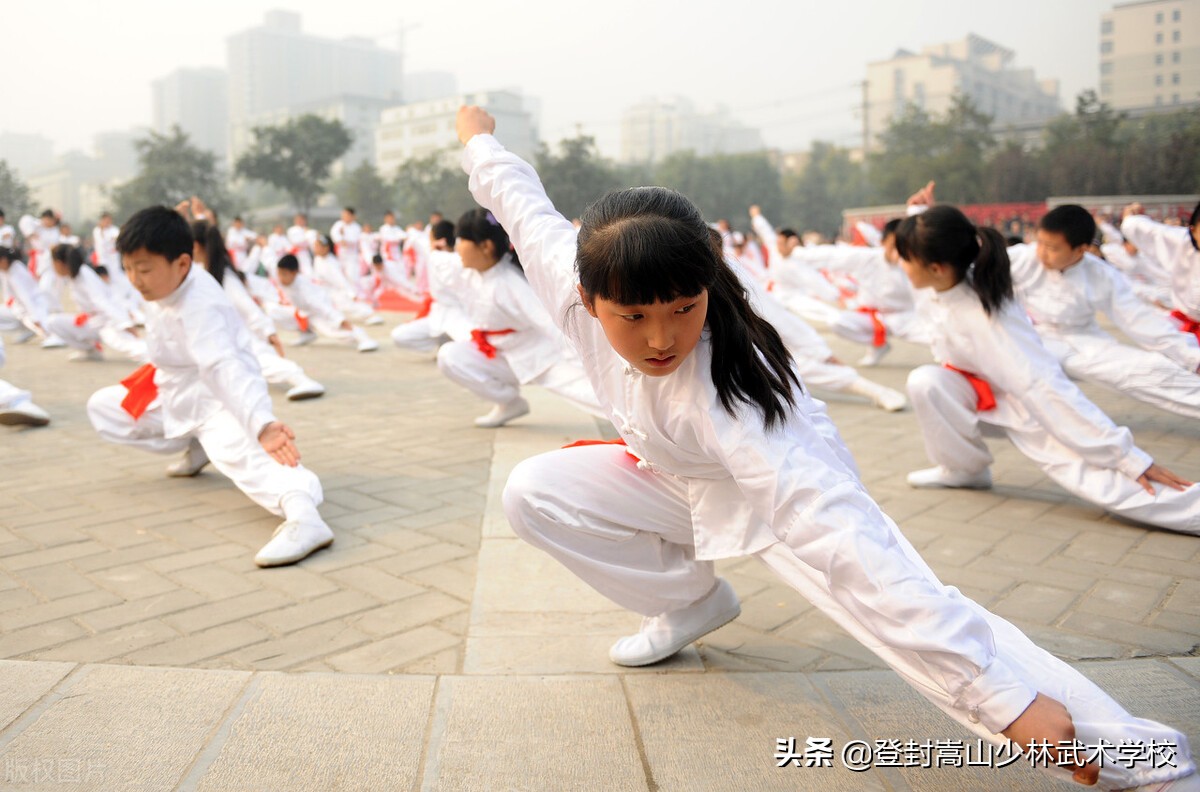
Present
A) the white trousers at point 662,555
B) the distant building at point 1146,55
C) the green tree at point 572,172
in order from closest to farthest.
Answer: the white trousers at point 662,555 → the green tree at point 572,172 → the distant building at point 1146,55

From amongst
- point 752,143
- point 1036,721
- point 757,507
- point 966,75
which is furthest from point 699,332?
point 752,143

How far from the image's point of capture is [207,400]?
3730mm

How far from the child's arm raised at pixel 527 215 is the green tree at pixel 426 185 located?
64.7 feet

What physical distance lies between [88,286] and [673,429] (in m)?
8.16

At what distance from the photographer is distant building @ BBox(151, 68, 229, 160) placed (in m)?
84.8

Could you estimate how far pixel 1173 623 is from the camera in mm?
2477

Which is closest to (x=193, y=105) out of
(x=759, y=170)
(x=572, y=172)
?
(x=759, y=170)

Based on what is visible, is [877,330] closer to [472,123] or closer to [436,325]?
[436,325]

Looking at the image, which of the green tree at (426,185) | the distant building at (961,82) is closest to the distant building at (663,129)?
the distant building at (961,82)

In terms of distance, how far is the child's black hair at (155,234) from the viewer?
3463mm

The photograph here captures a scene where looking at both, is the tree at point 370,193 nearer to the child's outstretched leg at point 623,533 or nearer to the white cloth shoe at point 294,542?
the white cloth shoe at point 294,542

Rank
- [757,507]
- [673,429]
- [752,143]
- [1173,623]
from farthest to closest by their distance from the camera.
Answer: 1. [752,143]
2. [1173,623]
3. [673,429]
4. [757,507]

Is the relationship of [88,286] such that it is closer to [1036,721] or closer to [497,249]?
[497,249]

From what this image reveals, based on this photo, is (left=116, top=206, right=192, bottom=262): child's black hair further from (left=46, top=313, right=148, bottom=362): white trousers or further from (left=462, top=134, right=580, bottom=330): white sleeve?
(left=46, top=313, right=148, bottom=362): white trousers
